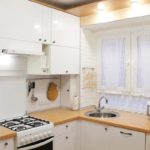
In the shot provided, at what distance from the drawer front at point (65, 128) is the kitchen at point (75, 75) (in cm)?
1

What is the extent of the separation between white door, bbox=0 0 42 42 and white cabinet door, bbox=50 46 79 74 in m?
0.34

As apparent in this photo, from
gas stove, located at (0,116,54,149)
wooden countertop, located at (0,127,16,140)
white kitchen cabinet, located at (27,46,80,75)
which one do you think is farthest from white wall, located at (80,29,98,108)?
wooden countertop, located at (0,127,16,140)

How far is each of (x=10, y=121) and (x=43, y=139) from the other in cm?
48

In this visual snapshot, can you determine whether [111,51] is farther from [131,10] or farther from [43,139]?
[43,139]

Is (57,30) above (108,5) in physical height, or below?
below

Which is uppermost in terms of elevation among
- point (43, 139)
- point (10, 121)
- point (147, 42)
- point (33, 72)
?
point (147, 42)

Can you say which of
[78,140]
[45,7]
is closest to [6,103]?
[78,140]

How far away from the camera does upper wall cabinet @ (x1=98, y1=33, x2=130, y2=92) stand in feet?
10.2

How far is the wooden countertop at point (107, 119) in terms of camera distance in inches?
91.2

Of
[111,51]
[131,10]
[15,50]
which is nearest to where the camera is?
[15,50]

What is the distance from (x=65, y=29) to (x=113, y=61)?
3.04 feet

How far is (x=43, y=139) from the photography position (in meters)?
2.25

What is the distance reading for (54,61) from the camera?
2727mm

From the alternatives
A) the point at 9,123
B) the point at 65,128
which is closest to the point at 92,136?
the point at 65,128
